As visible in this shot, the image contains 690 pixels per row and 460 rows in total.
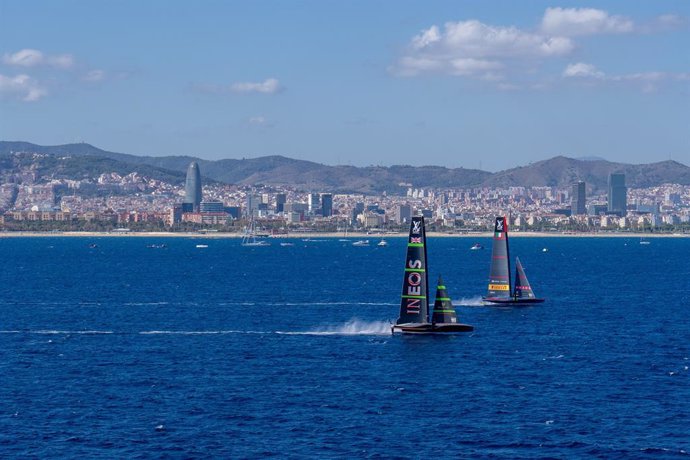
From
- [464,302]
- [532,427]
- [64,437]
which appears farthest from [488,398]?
[464,302]

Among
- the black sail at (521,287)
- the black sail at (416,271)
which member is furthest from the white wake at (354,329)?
the black sail at (521,287)

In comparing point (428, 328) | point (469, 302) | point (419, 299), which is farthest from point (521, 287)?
point (419, 299)

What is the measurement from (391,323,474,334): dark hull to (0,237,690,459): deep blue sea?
907 mm

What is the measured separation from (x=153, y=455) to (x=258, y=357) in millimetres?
27796

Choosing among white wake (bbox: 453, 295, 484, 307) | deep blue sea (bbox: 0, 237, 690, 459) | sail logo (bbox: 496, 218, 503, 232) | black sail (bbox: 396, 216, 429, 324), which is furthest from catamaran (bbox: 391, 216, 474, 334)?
sail logo (bbox: 496, 218, 503, 232)

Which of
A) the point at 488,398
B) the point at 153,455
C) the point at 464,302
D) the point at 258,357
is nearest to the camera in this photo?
the point at 153,455

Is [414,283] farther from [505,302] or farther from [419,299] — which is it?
[505,302]

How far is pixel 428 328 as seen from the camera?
88.4 meters

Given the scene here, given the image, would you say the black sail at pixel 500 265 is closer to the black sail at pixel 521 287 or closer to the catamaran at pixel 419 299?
the black sail at pixel 521 287

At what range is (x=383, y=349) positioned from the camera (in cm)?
8275

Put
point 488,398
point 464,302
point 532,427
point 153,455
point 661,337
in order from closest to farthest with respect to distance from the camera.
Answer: point 153,455, point 532,427, point 488,398, point 661,337, point 464,302

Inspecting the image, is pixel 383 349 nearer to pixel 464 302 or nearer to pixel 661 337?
pixel 661 337

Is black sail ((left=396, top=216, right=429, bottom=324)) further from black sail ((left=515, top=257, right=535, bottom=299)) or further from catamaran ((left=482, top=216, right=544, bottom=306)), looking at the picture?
black sail ((left=515, top=257, right=535, bottom=299))

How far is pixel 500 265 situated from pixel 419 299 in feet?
96.8
